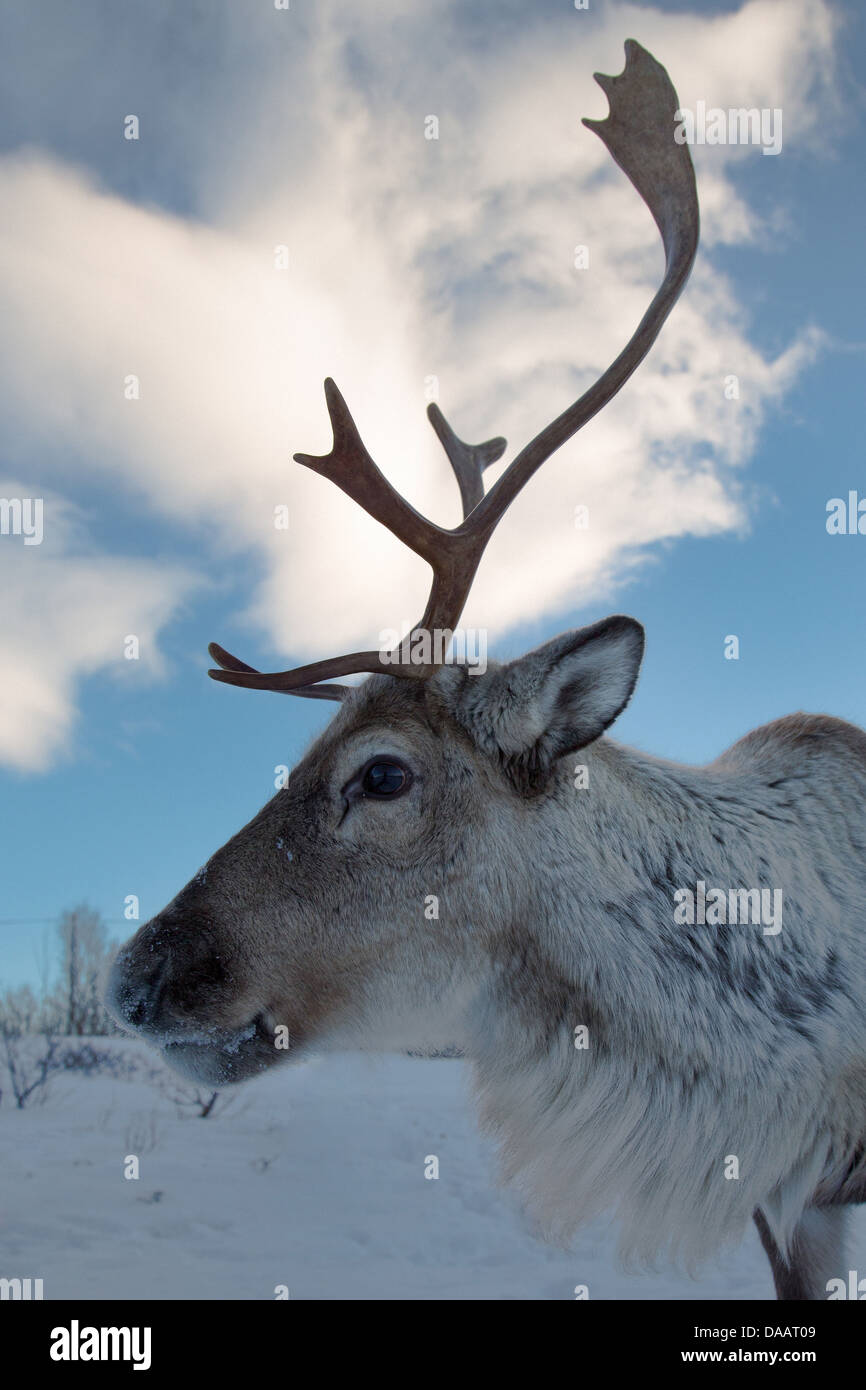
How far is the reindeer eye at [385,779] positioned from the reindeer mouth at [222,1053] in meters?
0.73

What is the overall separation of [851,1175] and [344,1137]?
5906 millimetres

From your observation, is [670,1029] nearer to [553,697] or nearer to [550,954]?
[550,954]

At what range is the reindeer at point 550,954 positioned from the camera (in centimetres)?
284

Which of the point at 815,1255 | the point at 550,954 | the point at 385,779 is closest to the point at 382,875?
the point at 385,779

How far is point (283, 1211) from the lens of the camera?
6211mm

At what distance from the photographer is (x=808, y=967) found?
293cm

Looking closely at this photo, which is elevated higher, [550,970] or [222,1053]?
[550,970]

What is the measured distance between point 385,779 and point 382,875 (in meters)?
0.29

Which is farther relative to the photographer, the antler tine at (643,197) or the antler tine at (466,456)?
the antler tine at (466,456)

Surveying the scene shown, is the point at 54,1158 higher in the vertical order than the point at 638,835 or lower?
lower

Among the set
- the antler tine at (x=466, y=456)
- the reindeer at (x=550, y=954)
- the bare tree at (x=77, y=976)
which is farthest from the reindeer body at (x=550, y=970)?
the bare tree at (x=77, y=976)

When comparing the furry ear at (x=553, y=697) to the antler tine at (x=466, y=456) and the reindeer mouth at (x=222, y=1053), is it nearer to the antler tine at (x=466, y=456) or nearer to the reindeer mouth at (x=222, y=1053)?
the reindeer mouth at (x=222, y=1053)
